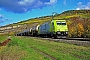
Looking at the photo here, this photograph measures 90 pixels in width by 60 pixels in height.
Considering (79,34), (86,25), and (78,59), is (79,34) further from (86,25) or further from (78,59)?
(78,59)

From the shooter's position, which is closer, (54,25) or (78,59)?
(78,59)

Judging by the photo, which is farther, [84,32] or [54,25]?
[84,32]

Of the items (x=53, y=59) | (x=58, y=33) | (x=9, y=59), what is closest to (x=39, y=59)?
(x=53, y=59)

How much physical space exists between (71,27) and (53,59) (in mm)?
56420

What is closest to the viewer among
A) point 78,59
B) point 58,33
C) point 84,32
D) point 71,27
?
point 78,59

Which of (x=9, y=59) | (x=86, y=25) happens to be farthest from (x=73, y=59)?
(x=86, y=25)

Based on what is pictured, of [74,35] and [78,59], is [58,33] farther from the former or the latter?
[78,59]

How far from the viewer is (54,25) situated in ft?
157

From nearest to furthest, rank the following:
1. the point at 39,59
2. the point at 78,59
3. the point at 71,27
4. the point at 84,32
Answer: the point at 78,59 < the point at 39,59 < the point at 84,32 < the point at 71,27

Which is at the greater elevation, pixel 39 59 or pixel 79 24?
pixel 79 24

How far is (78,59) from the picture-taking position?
1540 cm

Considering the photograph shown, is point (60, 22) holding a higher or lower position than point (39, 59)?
higher

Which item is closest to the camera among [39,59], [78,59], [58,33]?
[78,59]

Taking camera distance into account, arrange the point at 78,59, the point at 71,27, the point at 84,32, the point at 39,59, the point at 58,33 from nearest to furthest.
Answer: the point at 78,59 → the point at 39,59 → the point at 58,33 → the point at 84,32 → the point at 71,27
